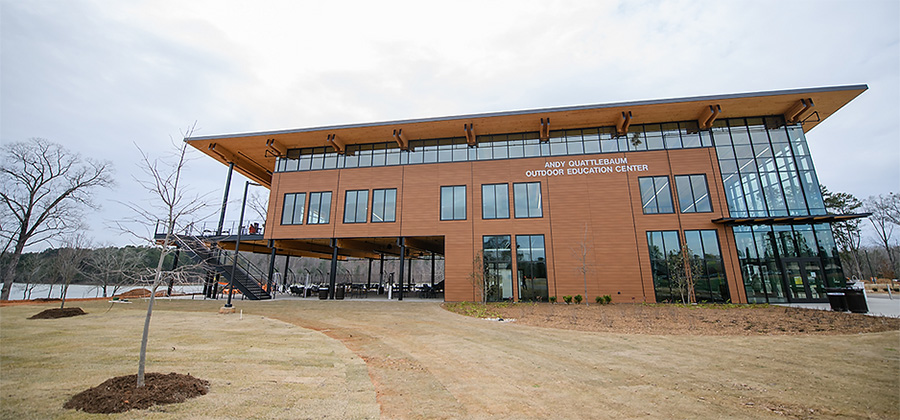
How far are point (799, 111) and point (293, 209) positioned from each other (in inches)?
1304

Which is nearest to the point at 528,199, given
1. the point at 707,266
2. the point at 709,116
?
the point at 707,266

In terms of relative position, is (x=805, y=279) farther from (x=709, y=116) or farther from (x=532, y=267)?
(x=532, y=267)

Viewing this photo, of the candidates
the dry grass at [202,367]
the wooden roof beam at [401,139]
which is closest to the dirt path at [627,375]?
the dry grass at [202,367]

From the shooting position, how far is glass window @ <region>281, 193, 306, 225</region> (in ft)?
81.1

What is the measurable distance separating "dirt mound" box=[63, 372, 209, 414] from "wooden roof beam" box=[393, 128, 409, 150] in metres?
20.0

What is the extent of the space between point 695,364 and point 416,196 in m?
18.5

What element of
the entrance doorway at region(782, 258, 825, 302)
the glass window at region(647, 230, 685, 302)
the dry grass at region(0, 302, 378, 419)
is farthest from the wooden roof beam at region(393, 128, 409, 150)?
the entrance doorway at region(782, 258, 825, 302)

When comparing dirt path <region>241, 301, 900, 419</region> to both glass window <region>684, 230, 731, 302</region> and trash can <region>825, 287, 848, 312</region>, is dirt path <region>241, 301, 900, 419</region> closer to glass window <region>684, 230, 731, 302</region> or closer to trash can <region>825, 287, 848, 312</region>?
trash can <region>825, 287, 848, 312</region>

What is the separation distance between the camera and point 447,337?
32.8 ft

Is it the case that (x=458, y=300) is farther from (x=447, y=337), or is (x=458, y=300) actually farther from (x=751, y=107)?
(x=751, y=107)

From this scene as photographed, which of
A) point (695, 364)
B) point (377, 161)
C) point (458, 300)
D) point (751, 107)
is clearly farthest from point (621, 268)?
point (377, 161)

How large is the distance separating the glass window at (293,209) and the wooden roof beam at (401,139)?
8.00 meters

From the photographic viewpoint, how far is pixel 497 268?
21.6 m

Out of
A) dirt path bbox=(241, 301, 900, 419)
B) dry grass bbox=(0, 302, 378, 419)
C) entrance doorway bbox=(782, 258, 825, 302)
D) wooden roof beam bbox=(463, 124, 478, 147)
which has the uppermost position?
wooden roof beam bbox=(463, 124, 478, 147)
